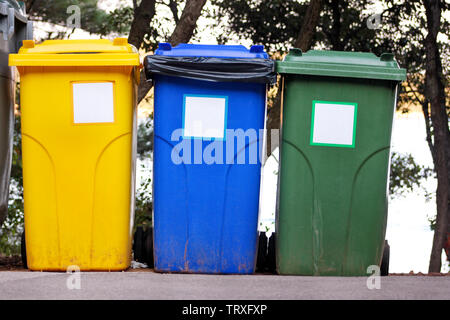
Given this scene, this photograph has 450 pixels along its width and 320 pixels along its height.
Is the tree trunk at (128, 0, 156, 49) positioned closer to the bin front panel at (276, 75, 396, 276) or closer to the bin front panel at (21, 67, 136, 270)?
the bin front panel at (21, 67, 136, 270)

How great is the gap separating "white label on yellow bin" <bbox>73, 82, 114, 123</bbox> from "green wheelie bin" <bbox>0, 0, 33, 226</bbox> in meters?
0.71

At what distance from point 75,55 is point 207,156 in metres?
1.00

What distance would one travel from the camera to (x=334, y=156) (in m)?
4.25

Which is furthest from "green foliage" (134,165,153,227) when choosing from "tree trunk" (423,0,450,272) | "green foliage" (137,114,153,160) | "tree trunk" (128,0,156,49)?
"tree trunk" (423,0,450,272)

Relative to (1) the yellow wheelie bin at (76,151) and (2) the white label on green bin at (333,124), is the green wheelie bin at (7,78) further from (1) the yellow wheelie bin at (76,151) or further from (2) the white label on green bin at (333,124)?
(2) the white label on green bin at (333,124)

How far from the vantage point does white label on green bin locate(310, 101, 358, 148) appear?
13.9 ft

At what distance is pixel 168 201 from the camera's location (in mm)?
4273

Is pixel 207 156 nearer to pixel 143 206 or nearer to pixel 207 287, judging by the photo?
pixel 207 287

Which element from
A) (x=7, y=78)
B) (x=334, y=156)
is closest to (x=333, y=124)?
(x=334, y=156)

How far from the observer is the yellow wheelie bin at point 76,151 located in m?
4.24

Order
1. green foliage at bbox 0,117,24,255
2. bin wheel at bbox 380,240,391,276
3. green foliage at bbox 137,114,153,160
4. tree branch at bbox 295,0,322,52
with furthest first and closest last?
green foliage at bbox 137,114,153,160 → green foliage at bbox 0,117,24,255 → tree branch at bbox 295,0,322,52 → bin wheel at bbox 380,240,391,276

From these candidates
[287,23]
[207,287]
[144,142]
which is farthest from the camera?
[144,142]
